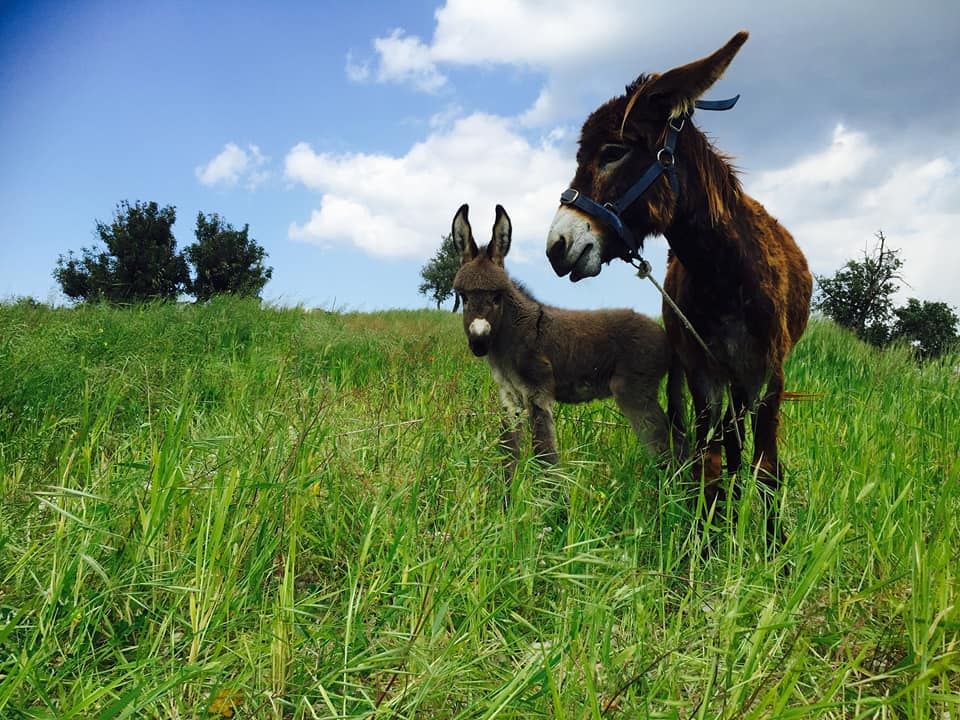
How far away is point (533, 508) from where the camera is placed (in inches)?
107

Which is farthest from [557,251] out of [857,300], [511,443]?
[857,300]

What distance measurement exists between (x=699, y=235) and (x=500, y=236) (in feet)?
4.96

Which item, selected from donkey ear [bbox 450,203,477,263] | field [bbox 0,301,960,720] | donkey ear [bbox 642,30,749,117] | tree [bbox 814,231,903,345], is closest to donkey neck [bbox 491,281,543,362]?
donkey ear [bbox 450,203,477,263]

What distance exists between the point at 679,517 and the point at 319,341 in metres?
5.77

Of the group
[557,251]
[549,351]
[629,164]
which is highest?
[629,164]

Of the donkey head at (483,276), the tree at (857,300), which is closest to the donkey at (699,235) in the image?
the donkey head at (483,276)

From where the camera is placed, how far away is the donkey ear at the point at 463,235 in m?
4.36

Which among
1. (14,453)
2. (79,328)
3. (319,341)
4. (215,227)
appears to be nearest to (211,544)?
(14,453)

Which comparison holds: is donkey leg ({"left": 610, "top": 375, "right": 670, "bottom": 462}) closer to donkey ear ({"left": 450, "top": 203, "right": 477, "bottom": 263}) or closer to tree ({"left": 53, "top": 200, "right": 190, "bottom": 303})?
donkey ear ({"left": 450, "top": 203, "right": 477, "bottom": 263})

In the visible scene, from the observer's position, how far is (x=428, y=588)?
2146 millimetres

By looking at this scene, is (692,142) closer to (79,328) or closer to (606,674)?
(606,674)

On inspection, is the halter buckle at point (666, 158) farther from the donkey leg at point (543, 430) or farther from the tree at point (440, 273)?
the tree at point (440, 273)

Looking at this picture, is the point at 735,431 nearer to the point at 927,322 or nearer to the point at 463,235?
the point at 463,235

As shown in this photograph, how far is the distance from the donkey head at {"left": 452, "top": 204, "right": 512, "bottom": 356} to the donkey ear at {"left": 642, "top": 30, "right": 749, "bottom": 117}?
1369mm
